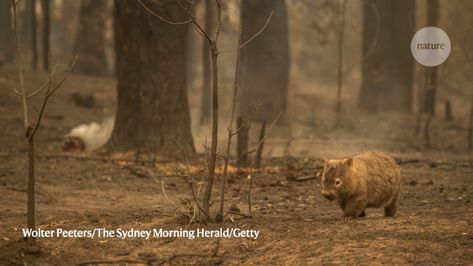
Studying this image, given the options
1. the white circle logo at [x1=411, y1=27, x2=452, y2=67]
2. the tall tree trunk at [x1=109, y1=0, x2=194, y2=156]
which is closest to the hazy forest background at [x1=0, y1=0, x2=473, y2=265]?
the tall tree trunk at [x1=109, y1=0, x2=194, y2=156]

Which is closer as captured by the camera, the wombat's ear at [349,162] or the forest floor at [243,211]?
the forest floor at [243,211]

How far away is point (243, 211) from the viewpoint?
9602mm

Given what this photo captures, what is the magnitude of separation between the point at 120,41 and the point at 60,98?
7.98m

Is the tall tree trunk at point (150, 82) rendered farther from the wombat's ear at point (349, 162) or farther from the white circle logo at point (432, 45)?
the white circle logo at point (432, 45)

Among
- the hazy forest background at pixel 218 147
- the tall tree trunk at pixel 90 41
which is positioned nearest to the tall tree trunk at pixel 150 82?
the hazy forest background at pixel 218 147

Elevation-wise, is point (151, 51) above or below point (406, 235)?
above

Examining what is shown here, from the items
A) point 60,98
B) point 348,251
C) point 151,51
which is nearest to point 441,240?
point 348,251

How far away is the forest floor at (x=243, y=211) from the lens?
7285mm

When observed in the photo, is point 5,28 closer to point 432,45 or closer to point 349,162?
point 432,45

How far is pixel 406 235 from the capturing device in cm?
743

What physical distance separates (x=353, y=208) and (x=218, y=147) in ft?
27.2

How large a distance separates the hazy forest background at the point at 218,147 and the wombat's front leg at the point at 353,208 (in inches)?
6.7

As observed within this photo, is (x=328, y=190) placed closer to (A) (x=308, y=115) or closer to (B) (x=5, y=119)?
(B) (x=5, y=119)

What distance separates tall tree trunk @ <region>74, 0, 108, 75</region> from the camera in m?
26.8
